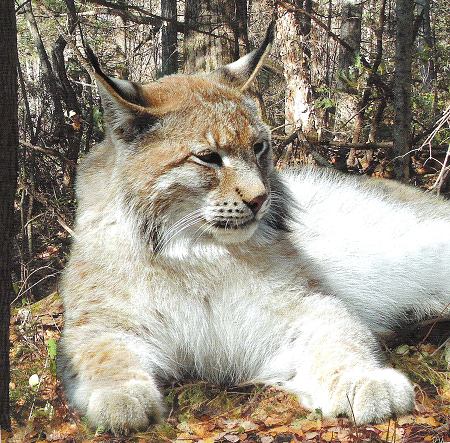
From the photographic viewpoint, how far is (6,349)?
2.83 metres

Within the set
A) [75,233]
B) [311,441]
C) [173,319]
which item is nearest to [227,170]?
[173,319]

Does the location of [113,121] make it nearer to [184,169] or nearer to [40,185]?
[184,169]

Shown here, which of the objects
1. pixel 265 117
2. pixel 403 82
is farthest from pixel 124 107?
pixel 403 82

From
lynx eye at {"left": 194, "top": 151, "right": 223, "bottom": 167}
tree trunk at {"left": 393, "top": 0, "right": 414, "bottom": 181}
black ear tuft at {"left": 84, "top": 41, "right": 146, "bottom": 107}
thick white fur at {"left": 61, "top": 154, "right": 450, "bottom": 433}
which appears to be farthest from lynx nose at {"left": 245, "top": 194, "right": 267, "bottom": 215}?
tree trunk at {"left": 393, "top": 0, "right": 414, "bottom": 181}

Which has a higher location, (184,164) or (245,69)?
(245,69)

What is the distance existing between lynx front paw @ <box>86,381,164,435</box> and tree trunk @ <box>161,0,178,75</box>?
5.20 m

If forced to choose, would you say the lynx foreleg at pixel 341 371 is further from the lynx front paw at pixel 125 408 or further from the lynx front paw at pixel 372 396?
the lynx front paw at pixel 125 408

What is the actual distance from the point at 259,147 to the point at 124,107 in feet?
2.80

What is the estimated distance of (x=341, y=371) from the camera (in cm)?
292

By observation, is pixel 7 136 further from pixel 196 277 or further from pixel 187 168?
pixel 196 277

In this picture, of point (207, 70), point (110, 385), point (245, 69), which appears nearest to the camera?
point (110, 385)

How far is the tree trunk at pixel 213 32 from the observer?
17.9ft

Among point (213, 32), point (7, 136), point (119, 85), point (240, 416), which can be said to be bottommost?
point (240, 416)

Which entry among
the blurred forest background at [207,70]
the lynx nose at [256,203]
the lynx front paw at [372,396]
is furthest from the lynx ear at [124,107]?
the blurred forest background at [207,70]
